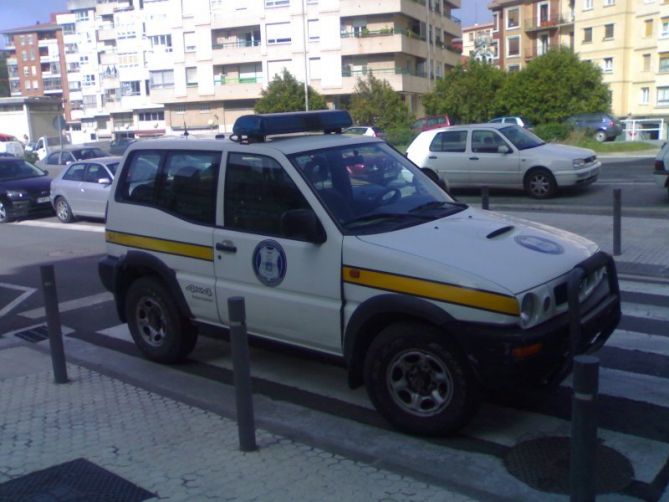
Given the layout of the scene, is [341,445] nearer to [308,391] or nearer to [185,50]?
[308,391]

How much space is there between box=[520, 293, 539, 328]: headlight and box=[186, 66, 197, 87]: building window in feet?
227

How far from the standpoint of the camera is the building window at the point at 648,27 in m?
61.0

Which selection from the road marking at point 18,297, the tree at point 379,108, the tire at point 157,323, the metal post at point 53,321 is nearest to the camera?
the metal post at point 53,321

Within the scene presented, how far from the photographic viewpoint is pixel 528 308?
15.6 feet

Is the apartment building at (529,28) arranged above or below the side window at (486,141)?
above

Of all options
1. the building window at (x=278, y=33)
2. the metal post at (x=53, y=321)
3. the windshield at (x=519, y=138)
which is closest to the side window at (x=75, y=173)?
the windshield at (x=519, y=138)

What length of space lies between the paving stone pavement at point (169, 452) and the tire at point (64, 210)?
43.3 ft

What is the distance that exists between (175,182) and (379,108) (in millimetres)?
51029

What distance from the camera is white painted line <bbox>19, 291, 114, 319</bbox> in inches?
382

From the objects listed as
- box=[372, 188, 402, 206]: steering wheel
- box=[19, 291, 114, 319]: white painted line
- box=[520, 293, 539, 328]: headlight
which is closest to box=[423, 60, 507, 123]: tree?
box=[19, 291, 114, 319]: white painted line

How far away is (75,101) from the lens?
111m

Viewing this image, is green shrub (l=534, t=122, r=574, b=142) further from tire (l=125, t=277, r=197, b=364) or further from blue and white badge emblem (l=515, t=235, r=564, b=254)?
blue and white badge emblem (l=515, t=235, r=564, b=254)

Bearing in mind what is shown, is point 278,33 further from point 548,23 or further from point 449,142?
point 449,142

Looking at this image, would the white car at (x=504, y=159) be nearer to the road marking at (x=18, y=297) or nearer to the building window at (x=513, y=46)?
the road marking at (x=18, y=297)
